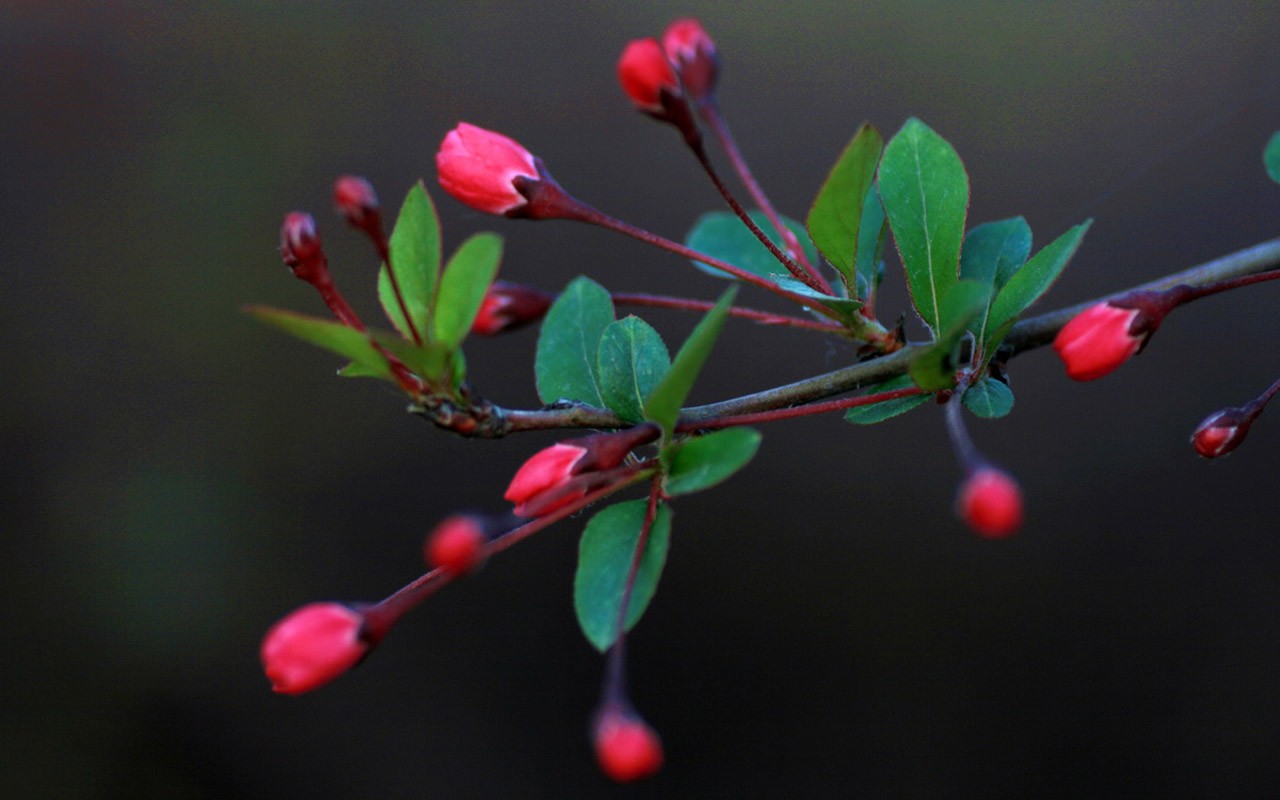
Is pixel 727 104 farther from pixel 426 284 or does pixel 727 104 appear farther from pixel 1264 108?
pixel 426 284

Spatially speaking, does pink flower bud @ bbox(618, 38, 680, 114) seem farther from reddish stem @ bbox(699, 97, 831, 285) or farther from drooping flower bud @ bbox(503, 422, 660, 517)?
drooping flower bud @ bbox(503, 422, 660, 517)

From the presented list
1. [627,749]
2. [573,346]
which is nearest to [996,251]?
[573,346]

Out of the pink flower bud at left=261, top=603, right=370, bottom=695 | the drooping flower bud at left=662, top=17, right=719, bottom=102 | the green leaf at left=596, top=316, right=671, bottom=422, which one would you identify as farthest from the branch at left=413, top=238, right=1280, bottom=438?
the drooping flower bud at left=662, top=17, right=719, bottom=102

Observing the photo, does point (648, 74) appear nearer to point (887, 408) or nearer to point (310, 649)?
point (887, 408)

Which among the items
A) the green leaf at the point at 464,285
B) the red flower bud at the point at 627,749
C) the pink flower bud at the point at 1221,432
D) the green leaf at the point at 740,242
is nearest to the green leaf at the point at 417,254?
the green leaf at the point at 464,285

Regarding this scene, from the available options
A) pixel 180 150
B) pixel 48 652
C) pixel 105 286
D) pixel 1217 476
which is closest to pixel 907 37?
pixel 1217 476
